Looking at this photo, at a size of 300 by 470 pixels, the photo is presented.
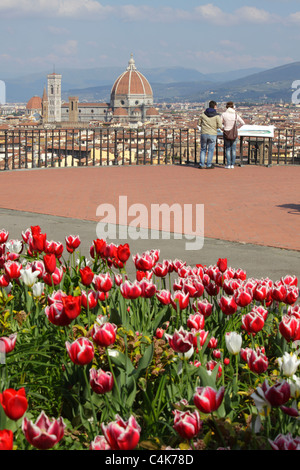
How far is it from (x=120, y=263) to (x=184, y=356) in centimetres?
115

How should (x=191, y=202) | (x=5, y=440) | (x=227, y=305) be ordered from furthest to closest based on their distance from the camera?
(x=191, y=202) < (x=227, y=305) < (x=5, y=440)

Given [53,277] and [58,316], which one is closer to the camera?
[58,316]

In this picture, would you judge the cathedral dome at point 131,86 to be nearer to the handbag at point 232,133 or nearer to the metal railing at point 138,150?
the metal railing at point 138,150

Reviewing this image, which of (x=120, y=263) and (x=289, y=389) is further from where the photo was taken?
(x=120, y=263)

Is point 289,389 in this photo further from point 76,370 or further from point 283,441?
point 76,370

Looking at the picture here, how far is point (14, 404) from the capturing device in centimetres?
156

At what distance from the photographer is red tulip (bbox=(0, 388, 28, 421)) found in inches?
61.3

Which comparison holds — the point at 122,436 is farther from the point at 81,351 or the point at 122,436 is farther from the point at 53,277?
the point at 53,277

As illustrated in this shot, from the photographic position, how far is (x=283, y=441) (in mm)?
1620

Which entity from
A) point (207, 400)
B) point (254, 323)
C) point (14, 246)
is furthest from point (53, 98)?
point (207, 400)

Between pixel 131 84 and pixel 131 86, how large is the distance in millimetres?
1093

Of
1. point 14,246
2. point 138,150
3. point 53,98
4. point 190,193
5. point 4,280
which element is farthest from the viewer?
point 53,98

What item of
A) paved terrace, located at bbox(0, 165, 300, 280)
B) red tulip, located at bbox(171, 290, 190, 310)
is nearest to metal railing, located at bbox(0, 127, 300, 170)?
paved terrace, located at bbox(0, 165, 300, 280)
